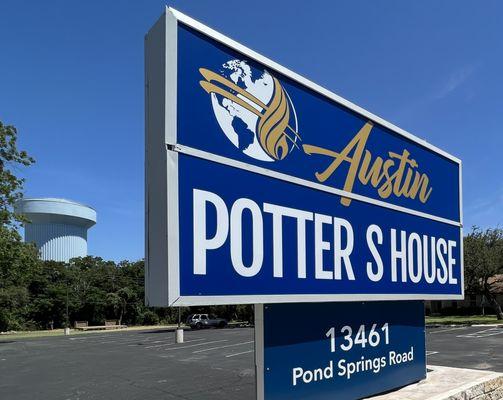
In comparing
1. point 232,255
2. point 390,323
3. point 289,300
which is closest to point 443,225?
point 390,323

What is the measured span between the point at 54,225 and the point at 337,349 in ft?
417

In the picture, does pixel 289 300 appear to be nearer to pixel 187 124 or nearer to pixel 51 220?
pixel 187 124

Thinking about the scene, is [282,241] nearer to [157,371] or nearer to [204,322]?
[157,371]

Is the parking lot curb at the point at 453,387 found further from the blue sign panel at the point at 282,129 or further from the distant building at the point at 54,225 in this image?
the distant building at the point at 54,225

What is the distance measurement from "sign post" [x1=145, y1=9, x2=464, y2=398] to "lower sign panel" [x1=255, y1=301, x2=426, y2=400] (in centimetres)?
2

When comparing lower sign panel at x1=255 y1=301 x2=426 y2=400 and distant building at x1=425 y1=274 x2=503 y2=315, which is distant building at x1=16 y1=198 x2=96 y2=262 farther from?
lower sign panel at x1=255 y1=301 x2=426 y2=400

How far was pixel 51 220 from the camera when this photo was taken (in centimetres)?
12250

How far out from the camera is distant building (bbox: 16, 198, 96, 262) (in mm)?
121375

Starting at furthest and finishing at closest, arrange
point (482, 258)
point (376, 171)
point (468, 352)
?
1. point (482, 258)
2. point (468, 352)
3. point (376, 171)

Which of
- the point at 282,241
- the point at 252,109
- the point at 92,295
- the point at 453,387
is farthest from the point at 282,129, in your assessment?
the point at 92,295

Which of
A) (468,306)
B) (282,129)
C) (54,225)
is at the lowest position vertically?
(468,306)

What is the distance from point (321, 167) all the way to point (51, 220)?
418ft

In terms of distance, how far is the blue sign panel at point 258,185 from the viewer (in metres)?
2.91

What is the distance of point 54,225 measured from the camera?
122625 mm
